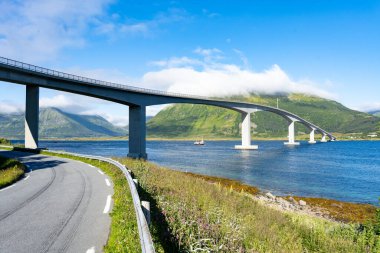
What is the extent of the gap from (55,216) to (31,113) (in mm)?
40032

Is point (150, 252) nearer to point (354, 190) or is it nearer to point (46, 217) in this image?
point (46, 217)

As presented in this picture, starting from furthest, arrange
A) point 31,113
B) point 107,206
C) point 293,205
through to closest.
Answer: point 31,113
point 293,205
point 107,206

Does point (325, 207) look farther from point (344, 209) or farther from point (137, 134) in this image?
point (137, 134)

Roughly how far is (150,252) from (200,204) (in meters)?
7.86

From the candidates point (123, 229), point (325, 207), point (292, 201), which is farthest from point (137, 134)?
point (123, 229)

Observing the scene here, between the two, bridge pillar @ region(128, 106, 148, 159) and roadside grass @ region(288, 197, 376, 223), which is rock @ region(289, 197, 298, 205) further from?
bridge pillar @ region(128, 106, 148, 159)

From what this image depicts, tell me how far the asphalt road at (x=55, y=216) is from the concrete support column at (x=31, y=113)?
3134 cm

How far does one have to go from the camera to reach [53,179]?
17953mm

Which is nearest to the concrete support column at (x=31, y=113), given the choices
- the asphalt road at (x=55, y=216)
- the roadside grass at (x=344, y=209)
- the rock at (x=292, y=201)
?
the asphalt road at (x=55, y=216)

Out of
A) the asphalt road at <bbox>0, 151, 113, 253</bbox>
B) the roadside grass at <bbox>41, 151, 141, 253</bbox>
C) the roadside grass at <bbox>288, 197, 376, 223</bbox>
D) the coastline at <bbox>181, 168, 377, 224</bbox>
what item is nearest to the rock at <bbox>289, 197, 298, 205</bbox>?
the coastline at <bbox>181, 168, 377, 224</bbox>

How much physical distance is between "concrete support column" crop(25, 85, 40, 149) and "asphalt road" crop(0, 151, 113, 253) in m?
31.3

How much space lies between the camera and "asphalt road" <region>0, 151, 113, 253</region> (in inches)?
283

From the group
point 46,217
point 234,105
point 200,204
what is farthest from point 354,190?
point 234,105

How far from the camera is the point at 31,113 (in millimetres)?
44438
